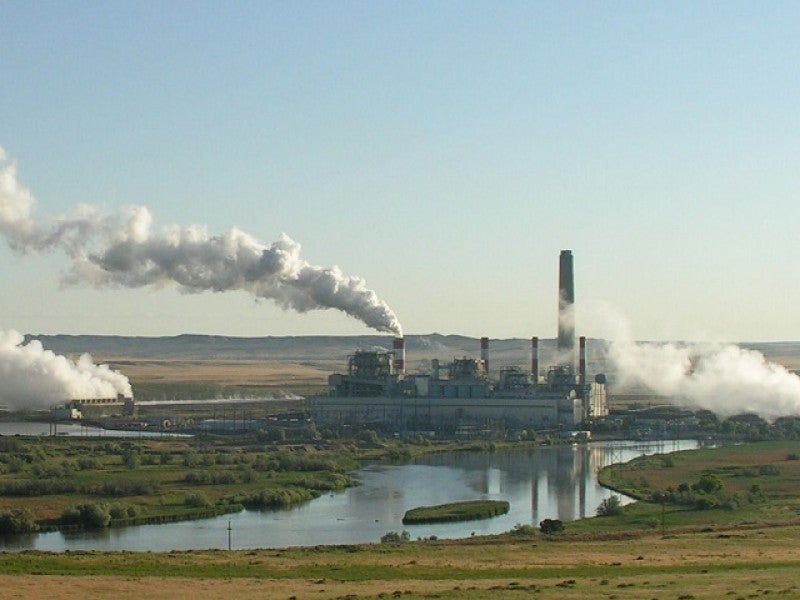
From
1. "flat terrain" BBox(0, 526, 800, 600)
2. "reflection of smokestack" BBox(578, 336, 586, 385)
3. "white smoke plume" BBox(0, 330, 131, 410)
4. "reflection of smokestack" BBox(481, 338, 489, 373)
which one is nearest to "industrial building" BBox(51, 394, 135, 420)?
"white smoke plume" BBox(0, 330, 131, 410)

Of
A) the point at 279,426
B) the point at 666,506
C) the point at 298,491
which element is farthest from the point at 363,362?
the point at 666,506

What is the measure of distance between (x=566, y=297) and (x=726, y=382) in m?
13.5

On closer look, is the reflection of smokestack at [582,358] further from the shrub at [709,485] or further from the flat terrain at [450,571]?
the flat terrain at [450,571]

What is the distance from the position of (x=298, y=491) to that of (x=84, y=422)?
53.0 meters

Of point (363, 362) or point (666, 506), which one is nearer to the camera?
point (666, 506)

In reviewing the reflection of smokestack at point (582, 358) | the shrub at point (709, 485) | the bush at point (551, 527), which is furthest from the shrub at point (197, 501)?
the reflection of smokestack at point (582, 358)

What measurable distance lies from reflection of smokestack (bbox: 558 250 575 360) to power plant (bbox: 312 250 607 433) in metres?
0.34

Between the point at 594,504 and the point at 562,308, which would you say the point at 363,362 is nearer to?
the point at 562,308

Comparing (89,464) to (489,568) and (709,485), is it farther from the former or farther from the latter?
(489,568)

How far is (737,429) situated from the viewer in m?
97.6

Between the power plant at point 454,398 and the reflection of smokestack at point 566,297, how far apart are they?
339 millimetres

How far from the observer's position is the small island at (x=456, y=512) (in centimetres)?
4984

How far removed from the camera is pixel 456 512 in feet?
168

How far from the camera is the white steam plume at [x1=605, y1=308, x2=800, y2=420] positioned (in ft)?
352
